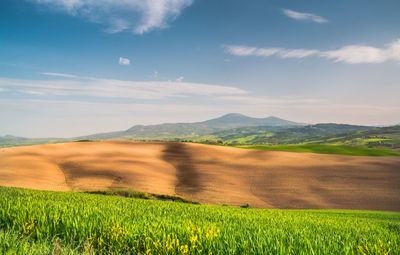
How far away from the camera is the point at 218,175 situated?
2158 inches

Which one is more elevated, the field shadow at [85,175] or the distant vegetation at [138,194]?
the field shadow at [85,175]

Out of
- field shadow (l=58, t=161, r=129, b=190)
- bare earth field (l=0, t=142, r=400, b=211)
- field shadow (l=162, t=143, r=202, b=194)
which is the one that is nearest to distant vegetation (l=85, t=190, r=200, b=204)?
bare earth field (l=0, t=142, r=400, b=211)

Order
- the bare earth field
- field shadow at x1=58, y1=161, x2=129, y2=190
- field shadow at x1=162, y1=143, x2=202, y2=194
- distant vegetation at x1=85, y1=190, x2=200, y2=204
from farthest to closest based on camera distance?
1. field shadow at x1=162, y1=143, x2=202, y2=194
2. field shadow at x1=58, y1=161, x2=129, y2=190
3. the bare earth field
4. distant vegetation at x1=85, y1=190, x2=200, y2=204

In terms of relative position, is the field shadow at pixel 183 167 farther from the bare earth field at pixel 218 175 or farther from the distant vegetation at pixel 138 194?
the distant vegetation at pixel 138 194

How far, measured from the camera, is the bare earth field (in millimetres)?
44188

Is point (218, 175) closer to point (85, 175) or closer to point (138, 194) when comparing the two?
point (138, 194)

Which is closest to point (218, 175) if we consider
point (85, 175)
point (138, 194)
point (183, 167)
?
point (183, 167)

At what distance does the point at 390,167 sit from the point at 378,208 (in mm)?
26116

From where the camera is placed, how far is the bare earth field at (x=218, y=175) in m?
44.2

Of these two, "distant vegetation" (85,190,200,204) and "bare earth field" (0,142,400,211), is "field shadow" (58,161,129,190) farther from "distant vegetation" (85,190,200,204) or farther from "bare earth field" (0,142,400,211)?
"distant vegetation" (85,190,200,204)

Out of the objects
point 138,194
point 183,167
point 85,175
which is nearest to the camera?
point 138,194

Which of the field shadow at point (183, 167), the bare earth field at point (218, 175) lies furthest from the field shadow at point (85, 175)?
the field shadow at point (183, 167)

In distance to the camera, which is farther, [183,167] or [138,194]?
[183,167]

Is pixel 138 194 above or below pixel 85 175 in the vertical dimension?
below
